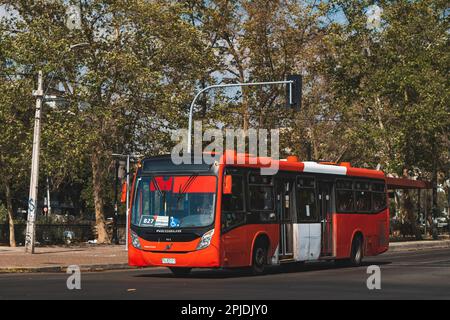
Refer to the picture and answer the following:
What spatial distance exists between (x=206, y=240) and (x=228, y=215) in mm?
929

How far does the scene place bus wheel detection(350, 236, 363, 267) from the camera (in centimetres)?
2757

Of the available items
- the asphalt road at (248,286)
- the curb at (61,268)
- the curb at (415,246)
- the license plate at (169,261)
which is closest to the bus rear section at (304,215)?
the asphalt road at (248,286)

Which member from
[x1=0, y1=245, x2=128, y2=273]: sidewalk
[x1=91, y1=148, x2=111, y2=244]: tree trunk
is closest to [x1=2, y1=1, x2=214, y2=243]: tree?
[x1=91, y1=148, x2=111, y2=244]: tree trunk

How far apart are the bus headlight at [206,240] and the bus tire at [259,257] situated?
1955 mm

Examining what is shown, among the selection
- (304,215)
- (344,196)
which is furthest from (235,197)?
(344,196)

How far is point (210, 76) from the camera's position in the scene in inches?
1970

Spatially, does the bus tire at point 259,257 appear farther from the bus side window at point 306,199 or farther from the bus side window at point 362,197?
the bus side window at point 362,197

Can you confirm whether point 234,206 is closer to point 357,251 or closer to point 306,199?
point 306,199

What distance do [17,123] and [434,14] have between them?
28.9 m

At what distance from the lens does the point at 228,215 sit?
21344 mm

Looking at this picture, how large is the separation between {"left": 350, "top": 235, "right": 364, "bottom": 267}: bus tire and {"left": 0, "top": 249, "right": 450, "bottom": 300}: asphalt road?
10.5 ft

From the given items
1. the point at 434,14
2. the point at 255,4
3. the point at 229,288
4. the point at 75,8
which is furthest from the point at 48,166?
the point at 434,14

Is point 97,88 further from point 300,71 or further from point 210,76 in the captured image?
point 300,71
